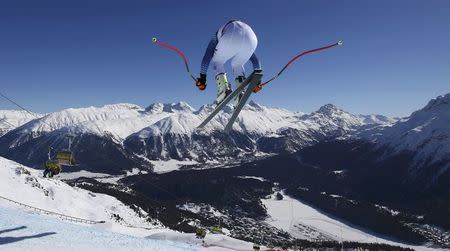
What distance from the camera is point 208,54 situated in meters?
20.9

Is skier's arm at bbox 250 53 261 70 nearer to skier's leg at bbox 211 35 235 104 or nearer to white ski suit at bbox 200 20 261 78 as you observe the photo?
white ski suit at bbox 200 20 261 78

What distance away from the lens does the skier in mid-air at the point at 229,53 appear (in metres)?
19.2

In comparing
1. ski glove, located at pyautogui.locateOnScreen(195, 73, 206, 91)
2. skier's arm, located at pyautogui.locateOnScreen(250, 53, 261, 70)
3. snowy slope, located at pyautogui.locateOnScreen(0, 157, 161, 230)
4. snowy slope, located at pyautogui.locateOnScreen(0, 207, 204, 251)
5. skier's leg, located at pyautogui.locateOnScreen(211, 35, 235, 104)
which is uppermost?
skier's arm, located at pyautogui.locateOnScreen(250, 53, 261, 70)

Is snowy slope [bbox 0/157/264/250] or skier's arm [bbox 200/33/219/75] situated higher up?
skier's arm [bbox 200/33/219/75]

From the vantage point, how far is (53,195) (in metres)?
122

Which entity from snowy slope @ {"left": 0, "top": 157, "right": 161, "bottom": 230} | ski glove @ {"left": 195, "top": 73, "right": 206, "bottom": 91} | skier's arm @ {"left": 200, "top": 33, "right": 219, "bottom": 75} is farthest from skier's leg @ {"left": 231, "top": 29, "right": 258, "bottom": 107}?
snowy slope @ {"left": 0, "top": 157, "right": 161, "bottom": 230}

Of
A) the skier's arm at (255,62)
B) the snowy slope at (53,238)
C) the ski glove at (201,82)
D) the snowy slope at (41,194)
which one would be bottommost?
the snowy slope at (53,238)

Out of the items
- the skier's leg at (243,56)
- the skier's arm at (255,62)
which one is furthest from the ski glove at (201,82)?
the skier's arm at (255,62)

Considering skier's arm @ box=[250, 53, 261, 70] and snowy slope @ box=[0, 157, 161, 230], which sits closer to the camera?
skier's arm @ box=[250, 53, 261, 70]

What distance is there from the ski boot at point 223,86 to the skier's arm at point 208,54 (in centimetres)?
135

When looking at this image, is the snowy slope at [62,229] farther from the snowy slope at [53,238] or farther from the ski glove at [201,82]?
the ski glove at [201,82]

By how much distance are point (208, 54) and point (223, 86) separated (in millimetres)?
2528

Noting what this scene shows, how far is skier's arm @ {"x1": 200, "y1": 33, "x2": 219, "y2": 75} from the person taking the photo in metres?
20.4

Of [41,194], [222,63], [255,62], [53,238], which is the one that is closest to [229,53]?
[222,63]
